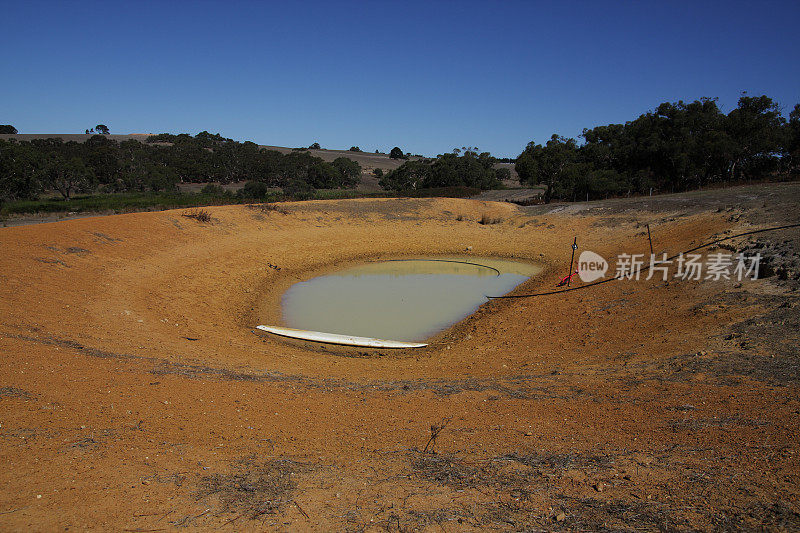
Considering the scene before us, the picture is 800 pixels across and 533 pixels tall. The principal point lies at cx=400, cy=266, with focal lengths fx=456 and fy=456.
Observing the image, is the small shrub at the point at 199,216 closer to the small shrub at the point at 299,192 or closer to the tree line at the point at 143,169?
the small shrub at the point at 299,192

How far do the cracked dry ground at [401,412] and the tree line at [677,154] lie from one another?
19.3 m

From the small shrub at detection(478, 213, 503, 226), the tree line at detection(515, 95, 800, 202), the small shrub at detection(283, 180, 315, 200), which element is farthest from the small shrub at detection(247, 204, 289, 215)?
the tree line at detection(515, 95, 800, 202)

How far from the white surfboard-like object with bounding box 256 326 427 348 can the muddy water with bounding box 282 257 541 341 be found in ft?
2.16

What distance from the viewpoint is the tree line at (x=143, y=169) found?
3250 cm

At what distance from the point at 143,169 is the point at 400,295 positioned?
4765cm

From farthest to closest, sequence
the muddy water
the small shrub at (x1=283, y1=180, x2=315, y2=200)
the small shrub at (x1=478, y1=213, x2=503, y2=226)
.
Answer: the small shrub at (x1=283, y1=180, x2=315, y2=200), the small shrub at (x1=478, y1=213, x2=503, y2=226), the muddy water

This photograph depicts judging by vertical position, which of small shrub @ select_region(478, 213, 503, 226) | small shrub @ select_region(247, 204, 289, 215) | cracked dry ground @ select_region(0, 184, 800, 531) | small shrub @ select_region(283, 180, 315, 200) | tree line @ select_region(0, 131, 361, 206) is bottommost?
cracked dry ground @ select_region(0, 184, 800, 531)

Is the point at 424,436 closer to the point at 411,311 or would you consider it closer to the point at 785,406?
the point at 785,406

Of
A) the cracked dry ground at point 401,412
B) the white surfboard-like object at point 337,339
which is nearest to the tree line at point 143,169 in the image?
the cracked dry ground at point 401,412

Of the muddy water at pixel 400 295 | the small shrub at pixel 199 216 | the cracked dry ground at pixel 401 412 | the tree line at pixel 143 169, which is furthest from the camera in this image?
the tree line at pixel 143 169

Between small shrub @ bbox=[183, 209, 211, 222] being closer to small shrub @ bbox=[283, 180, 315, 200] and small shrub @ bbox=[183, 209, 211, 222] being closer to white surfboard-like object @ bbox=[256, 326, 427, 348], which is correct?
white surfboard-like object @ bbox=[256, 326, 427, 348]

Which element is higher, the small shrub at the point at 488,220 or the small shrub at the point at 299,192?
the small shrub at the point at 299,192

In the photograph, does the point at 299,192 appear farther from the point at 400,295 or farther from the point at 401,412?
the point at 401,412

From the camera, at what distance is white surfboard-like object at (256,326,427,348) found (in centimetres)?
1088
